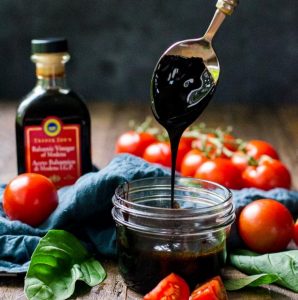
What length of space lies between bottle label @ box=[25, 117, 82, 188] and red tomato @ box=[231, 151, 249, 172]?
520mm

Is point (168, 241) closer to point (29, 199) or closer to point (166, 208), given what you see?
point (166, 208)

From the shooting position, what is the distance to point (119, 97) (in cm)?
475

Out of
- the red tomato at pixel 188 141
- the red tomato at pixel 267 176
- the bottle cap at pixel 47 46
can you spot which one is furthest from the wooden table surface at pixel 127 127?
the bottle cap at pixel 47 46

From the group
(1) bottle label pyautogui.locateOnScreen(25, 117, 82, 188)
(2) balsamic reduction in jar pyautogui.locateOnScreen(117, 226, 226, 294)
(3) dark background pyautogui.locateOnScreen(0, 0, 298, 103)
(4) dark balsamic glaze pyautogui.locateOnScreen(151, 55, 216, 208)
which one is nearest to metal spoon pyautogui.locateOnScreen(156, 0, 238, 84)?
(4) dark balsamic glaze pyautogui.locateOnScreen(151, 55, 216, 208)

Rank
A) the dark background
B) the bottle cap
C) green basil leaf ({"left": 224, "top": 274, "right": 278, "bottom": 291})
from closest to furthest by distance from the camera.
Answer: green basil leaf ({"left": 224, "top": 274, "right": 278, "bottom": 291}), the bottle cap, the dark background

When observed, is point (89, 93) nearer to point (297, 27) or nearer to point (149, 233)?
point (297, 27)

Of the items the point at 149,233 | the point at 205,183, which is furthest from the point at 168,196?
the point at 149,233

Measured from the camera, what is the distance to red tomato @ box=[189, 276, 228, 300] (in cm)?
165

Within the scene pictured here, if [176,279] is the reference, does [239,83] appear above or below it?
below

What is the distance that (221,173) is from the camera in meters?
2.38

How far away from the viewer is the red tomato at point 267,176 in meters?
2.39

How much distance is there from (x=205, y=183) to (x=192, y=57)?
32 cm

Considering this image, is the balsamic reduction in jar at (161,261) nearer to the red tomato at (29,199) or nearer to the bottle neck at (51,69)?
the red tomato at (29,199)

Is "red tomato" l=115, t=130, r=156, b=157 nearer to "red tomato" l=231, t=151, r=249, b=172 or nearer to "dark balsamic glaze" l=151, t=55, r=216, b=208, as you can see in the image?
"red tomato" l=231, t=151, r=249, b=172
